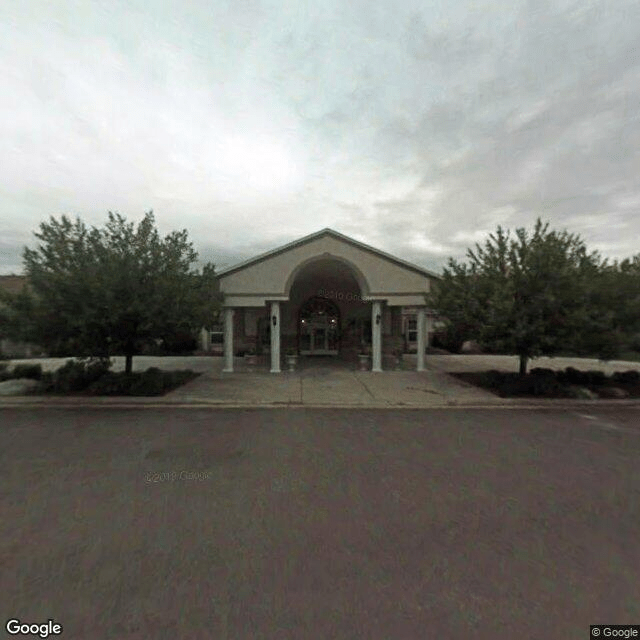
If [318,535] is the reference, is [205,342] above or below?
above

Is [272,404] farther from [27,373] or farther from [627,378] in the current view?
[627,378]

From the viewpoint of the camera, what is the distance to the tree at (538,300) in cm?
943

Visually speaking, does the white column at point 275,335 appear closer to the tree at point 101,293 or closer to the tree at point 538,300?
the tree at point 101,293

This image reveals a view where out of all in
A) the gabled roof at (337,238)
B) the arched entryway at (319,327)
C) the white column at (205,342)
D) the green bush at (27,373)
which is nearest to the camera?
the green bush at (27,373)

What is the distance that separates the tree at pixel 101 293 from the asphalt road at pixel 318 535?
361 centimetres

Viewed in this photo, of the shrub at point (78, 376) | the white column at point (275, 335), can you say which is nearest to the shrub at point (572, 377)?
the white column at point (275, 335)

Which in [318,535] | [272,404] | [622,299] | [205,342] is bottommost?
[318,535]

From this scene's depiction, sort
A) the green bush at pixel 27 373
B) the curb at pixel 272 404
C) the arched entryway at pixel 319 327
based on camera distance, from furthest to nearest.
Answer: the arched entryway at pixel 319 327
the green bush at pixel 27 373
the curb at pixel 272 404

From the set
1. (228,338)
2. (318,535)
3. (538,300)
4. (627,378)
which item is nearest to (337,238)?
(228,338)

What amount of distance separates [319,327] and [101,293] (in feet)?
43.3

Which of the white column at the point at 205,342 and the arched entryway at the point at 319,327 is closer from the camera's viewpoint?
the arched entryway at the point at 319,327

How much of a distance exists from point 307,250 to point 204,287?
486 cm

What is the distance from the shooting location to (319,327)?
21.0 m

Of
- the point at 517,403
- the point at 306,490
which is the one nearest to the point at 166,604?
the point at 306,490
